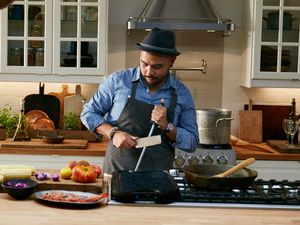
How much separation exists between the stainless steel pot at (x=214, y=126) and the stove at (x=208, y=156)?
63 millimetres

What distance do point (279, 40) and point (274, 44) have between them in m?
0.05

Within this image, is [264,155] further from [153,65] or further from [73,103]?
[73,103]

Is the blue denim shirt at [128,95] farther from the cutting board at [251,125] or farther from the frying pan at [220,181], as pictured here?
the cutting board at [251,125]

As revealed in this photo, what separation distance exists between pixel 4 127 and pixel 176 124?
167 centimetres

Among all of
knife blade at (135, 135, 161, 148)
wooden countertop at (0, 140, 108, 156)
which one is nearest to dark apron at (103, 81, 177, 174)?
knife blade at (135, 135, 161, 148)

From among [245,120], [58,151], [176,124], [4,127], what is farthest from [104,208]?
[245,120]

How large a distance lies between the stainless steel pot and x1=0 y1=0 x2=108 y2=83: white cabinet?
891 millimetres

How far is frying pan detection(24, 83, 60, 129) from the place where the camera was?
15.8ft

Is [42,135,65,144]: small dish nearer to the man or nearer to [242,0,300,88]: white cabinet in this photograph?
the man

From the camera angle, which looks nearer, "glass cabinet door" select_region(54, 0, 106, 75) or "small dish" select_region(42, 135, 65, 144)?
"small dish" select_region(42, 135, 65, 144)

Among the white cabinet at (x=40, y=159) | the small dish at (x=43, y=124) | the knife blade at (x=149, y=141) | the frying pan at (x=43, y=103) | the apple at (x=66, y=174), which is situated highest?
the frying pan at (x=43, y=103)

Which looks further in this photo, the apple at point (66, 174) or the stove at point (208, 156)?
the stove at point (208, 156)

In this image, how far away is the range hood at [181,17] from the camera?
14.6ft

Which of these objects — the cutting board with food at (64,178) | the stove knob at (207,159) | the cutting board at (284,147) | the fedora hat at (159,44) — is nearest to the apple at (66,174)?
the cutting board with food at (64,178)
